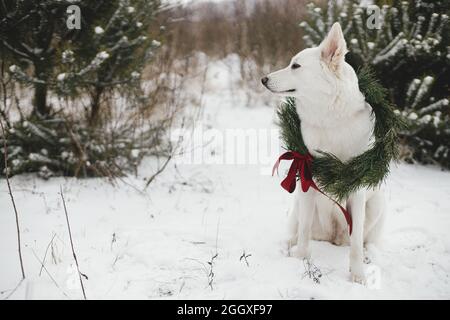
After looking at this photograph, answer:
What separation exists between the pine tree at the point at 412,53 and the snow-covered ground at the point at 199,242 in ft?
1.90

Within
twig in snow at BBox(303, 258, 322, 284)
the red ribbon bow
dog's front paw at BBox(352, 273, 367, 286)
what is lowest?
dog's front paw at BBox(352, 273, 367, 286)

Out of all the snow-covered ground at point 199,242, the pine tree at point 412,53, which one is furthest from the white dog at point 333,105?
the pine tree at point 412,53

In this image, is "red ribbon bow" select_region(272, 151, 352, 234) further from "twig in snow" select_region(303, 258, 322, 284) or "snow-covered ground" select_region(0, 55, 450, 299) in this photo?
"snow-covered ground" select_region(0, 55, 450, 299)

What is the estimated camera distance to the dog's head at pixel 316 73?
2273mm

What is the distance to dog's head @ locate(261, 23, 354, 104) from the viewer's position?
7.46 feet

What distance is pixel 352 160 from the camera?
234 cm

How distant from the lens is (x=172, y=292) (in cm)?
225

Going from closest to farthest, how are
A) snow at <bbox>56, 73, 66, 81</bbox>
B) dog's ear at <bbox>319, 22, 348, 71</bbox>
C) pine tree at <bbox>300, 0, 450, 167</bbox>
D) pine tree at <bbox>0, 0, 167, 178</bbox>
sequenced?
dog's ear at <bbox>319, 22, 348, 71</bbox> < snow at <bbox>56, 73, 66, 81</bbox> < pine tree at <bbox>0, 0, 167, 178</bbox> < pine tree at <bbox>300, 0, 450, 167</bbox>

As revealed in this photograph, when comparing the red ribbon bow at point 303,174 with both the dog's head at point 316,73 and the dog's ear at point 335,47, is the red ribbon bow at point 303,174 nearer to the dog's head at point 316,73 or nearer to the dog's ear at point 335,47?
the dog's head at point 316,73

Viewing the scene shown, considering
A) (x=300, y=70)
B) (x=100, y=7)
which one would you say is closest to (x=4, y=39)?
(x=100, y=7)

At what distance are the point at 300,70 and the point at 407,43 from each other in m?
3.12

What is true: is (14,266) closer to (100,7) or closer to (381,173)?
(381,173)

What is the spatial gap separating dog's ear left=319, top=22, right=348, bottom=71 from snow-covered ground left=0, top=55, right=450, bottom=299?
140cm

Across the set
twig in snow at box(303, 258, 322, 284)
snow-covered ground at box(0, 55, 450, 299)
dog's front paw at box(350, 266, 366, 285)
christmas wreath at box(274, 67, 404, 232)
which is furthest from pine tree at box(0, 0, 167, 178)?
dog's front paw at box(350, 266, 366, 285)
